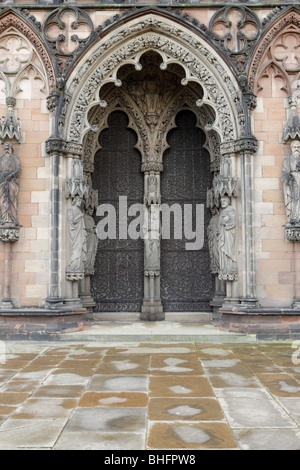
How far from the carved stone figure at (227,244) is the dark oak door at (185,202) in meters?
2.11

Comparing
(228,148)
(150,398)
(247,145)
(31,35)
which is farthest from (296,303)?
(31,35)

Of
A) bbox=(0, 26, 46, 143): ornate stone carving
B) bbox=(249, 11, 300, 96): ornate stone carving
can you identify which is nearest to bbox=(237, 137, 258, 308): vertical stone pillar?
bbox=(249, 11, 300, 96): ornate stone carving

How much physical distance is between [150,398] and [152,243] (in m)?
7.12

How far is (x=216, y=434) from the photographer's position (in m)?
4.47

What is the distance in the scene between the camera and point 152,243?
12.7 metres

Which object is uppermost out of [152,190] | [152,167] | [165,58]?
[165,58]

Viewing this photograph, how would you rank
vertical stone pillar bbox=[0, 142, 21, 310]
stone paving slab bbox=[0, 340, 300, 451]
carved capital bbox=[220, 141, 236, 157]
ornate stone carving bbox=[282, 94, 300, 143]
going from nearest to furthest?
stone paving slab bbox=[0, 340, 300, 451], vertical stone pillar bbox=[0, 142, 21, 310], ornate stone carving bbox=[282, 94, 300, 143], carved capital bbox=[220, 141, 236, 157]

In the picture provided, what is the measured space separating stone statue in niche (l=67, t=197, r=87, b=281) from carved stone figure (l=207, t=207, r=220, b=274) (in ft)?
11.6

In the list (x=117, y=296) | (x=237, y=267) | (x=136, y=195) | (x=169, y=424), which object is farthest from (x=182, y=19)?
(x=169, y=424)

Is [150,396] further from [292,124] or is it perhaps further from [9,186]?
[292,124]

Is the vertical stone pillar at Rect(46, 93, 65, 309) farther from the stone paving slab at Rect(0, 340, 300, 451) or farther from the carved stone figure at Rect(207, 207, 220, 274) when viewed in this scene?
the carved stone figure at Rect(207, 207, 220, 274)

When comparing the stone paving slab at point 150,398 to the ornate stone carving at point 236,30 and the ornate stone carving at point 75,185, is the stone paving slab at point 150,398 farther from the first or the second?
the ornate stone carving at point 236,30

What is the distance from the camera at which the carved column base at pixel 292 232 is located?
34.6 ft

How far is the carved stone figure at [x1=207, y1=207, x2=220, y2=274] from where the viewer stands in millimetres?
12258
